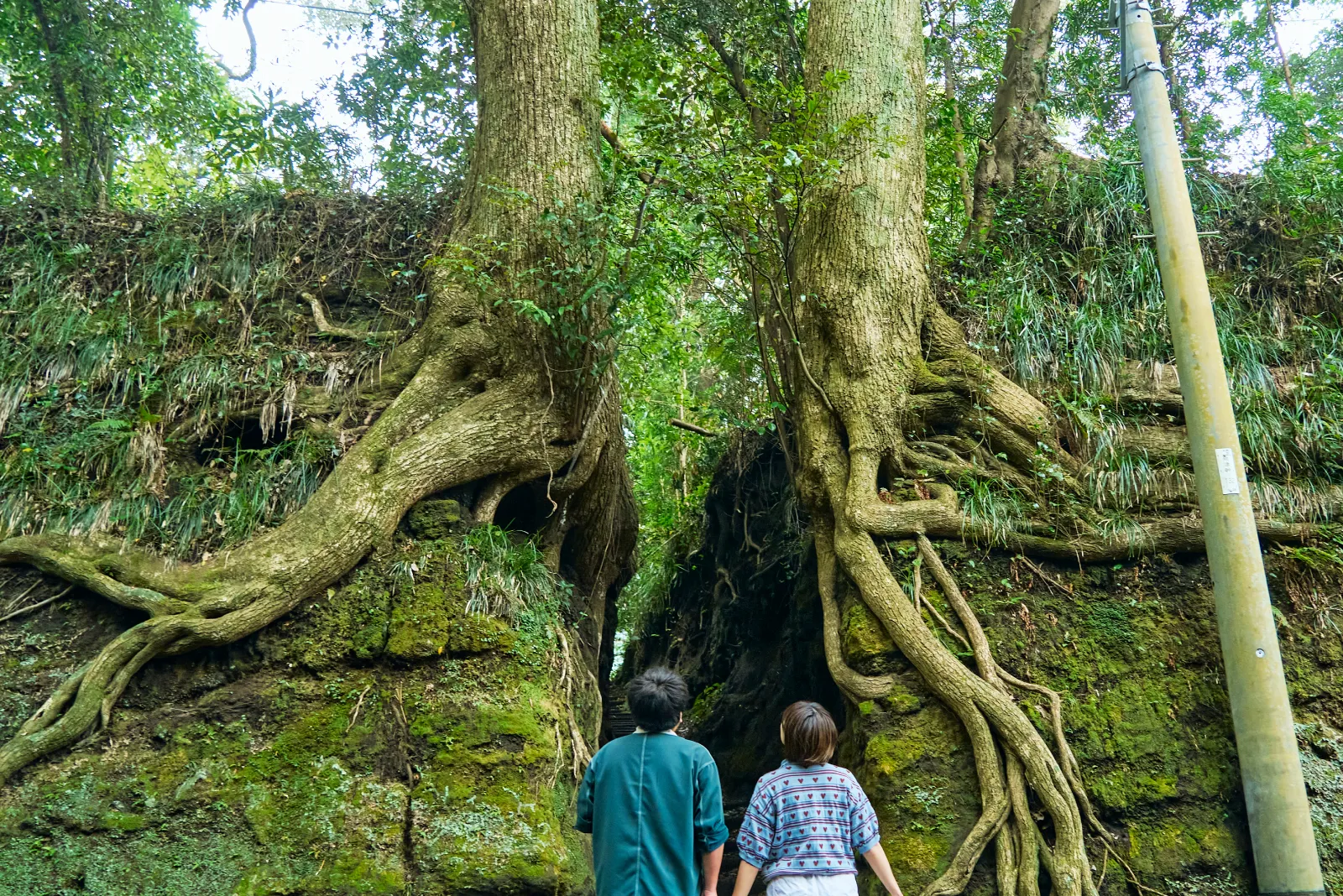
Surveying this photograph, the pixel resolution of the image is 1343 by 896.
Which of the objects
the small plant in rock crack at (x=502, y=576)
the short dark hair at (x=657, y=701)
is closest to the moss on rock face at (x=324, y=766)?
the small plant in rock crack at (x=502, y=576)

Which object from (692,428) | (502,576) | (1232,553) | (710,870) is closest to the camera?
(710,870)

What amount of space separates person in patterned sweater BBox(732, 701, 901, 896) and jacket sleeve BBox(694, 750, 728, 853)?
120 millimetres

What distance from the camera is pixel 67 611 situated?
17.5ft

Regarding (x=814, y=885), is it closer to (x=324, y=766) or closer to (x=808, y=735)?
(x=808, y=735)

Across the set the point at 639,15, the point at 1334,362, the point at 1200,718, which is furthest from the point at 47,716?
the point at 1334,362

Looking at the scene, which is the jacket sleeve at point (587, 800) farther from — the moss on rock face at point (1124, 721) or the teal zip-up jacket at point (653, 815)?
the moss on rock face at point (1124, 721)

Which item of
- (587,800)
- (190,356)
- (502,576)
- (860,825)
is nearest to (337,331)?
(190,356)

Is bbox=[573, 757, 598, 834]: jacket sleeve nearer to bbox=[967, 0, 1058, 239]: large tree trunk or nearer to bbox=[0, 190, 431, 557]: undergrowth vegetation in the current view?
bbox=[0, 190, 431, 557]: undergrowth vegetation

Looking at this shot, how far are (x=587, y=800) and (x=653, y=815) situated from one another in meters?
0.35

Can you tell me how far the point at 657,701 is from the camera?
3400mm

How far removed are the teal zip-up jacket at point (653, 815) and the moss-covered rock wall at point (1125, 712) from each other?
2049mm

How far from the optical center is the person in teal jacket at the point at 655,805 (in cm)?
327

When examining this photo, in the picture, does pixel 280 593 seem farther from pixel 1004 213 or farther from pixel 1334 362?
pixel 1334 362

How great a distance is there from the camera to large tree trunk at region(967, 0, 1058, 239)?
8.04m
